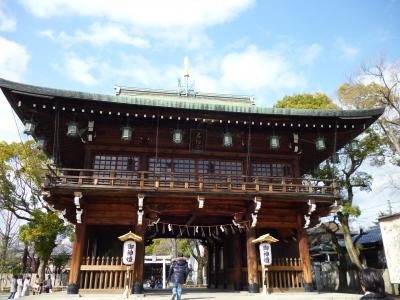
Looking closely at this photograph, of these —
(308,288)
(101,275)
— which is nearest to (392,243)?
(308,288)

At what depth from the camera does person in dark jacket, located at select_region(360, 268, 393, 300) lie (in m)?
3.68

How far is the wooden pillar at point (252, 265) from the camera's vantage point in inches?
580

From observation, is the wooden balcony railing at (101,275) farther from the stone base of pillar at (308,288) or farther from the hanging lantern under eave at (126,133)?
the stone base of pillar at (308,288)

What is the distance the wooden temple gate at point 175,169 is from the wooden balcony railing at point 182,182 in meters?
0.06

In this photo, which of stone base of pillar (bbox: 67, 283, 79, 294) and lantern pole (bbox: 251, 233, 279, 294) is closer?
stone base of pillar (bbox: 67, 283, 79, 294)

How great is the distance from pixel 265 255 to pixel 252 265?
916mm

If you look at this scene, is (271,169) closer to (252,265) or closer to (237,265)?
(252,265)

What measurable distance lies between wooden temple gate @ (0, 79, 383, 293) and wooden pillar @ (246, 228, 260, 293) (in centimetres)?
5

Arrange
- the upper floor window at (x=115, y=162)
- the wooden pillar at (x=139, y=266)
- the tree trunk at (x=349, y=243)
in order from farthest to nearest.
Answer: the tree trunk at (x=349, y=243) < the upper floor window at (x=115, y=162) < the wooden pillar at (x=139, y=266)

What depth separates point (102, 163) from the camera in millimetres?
16531

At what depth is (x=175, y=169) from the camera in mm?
16812

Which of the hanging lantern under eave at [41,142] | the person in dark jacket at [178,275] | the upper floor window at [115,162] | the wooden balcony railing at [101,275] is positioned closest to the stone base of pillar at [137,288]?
the wooden balcony railing at [101,275]

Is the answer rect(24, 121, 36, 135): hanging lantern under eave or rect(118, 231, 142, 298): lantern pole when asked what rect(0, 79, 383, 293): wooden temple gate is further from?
rect(118, 231, 142, 298): lantern pole

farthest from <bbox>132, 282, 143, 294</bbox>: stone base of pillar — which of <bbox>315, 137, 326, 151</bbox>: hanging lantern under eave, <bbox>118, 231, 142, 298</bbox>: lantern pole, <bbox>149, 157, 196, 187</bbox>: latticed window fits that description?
<bbox>315, 137, 326, 151</bbox>: hanging lantern under eave
